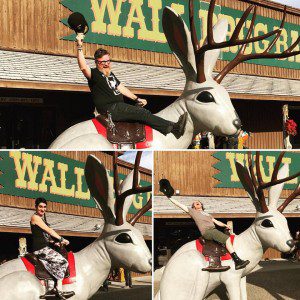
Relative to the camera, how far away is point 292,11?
24.3 m

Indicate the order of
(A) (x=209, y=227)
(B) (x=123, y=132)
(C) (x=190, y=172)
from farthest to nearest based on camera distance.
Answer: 1. (A) (x=209, y=227)
2. (C) (x=190, y=172)
3. (B) (x=123, y=132)

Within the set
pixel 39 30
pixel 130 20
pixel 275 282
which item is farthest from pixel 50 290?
pixel 130 20

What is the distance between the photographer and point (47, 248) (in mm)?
6379

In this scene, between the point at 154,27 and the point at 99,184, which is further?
the point at 154,27

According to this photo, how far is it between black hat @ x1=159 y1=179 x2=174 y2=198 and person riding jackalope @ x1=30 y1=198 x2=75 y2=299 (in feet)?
4.01

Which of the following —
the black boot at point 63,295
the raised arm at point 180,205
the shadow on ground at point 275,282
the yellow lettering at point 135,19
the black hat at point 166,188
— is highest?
the yellow lettering at point 135,19

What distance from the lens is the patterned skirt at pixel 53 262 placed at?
6.34m

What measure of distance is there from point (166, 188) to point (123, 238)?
0.76 meters

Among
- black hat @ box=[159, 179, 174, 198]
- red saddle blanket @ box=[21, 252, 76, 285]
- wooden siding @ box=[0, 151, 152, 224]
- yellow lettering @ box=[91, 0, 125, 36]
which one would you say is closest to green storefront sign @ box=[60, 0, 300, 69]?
yellow lettering @ box=[91, 0, 125, 36]

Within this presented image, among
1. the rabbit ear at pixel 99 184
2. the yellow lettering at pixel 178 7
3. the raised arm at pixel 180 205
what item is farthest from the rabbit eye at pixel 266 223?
the yellow lettering at pixel 178 7

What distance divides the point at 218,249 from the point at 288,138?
50.9 feet

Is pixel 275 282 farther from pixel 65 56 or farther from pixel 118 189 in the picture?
pixel 65 56

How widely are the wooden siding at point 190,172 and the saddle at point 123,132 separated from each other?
210 mm

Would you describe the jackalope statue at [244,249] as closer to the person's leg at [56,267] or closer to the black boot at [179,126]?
the black boot at [179,126]
